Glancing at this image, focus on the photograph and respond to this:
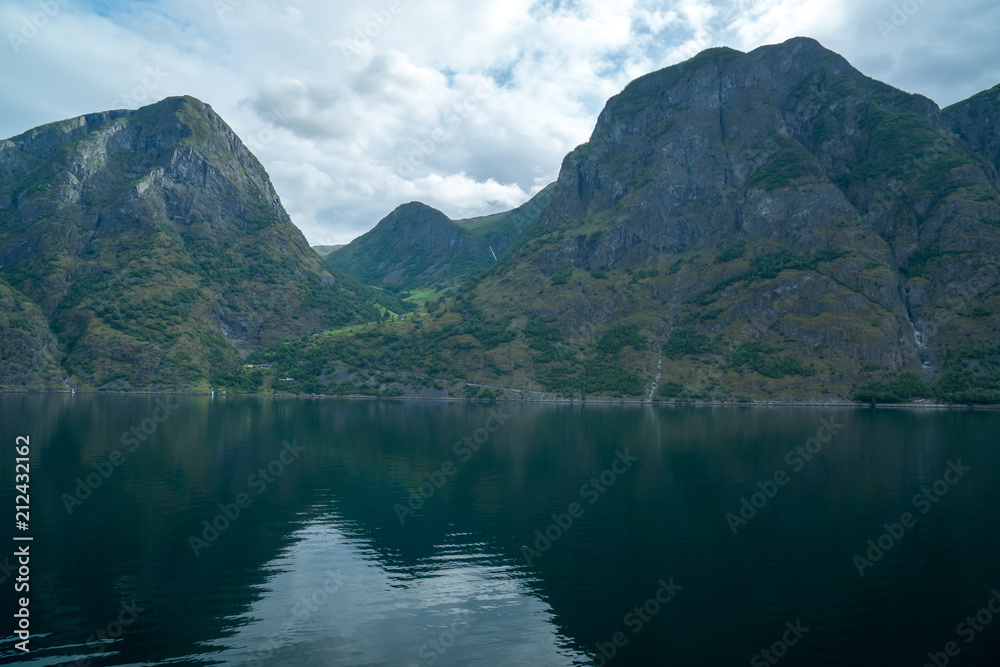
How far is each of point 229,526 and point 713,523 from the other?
1477 inches

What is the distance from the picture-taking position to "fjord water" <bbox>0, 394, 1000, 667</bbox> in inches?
1008

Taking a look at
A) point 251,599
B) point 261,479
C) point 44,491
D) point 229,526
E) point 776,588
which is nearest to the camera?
point 251,599

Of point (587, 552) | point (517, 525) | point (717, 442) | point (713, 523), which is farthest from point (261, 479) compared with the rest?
point (717, 442)

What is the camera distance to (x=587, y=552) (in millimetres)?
38500

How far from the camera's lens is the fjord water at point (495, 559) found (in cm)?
2559

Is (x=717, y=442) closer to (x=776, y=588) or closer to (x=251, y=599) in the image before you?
(x=776, y=588)

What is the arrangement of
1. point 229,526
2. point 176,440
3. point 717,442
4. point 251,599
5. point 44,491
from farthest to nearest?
point 717,442 < point 176,440 < point 44,491 < point 229,526 < point 251,599

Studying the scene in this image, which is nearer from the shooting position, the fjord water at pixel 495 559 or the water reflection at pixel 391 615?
the water reflection at pixel 391 615

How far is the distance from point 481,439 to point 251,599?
70.5m

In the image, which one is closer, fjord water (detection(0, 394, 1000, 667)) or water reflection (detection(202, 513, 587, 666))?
water reflection (detection(202, 513, 587, 666))

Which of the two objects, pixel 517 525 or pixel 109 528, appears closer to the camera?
pixel 109 528

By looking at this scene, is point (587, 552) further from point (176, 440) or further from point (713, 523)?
point (176, 440)

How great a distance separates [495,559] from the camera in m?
37.4

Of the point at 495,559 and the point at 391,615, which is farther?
the point at 495,559
